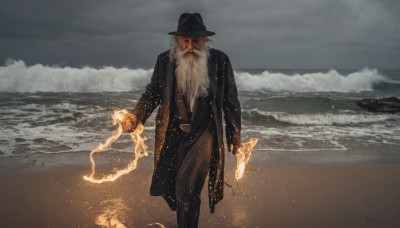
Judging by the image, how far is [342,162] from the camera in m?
7.16

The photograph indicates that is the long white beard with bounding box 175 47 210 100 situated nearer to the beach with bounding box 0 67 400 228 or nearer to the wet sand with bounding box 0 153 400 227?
the beach with bounding box 0 67 400 228

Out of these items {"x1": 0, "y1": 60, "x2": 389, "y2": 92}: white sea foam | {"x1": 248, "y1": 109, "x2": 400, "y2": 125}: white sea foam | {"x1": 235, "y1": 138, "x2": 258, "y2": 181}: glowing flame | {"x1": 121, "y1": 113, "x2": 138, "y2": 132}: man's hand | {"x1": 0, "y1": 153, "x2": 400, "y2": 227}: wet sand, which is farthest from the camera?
{"x1": 0, "y1": 60, "x2": 389, "y2": 92}: white sea foam

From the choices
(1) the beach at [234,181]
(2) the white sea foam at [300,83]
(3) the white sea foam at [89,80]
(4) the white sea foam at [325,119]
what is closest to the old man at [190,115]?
(1) the beach at [234,181]

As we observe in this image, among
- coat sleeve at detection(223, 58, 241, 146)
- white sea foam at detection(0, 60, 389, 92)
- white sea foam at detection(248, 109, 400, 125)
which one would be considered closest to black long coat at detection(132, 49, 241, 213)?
coat sleeve at detection(223, 58, 241, 146)

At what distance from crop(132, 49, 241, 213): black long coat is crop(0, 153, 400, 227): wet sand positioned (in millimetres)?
916

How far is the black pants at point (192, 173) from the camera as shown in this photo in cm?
326

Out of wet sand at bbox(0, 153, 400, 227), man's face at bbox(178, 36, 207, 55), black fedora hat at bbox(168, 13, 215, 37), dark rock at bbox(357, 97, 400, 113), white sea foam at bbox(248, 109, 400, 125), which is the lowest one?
wet sand at bbox(0, 153, 400, 227)

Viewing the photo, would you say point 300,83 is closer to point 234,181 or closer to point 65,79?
point 65,79

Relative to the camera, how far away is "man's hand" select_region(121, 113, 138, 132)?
11.6 ft

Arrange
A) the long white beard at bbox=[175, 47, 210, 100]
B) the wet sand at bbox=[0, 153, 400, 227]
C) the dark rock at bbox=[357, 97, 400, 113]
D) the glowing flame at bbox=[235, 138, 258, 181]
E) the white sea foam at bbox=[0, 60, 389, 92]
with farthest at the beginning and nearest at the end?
the white sea foam at bbox=[0, 60, 389, 92] → the dark rock at bbox=[357, 97, 400, 113] → the wet sand at bbox=[0, 153, 400, 227] → the glowing flame at bbox=[235, 138, 258, 181] → the long white beard at bbox=[175, 47, 210, 100]

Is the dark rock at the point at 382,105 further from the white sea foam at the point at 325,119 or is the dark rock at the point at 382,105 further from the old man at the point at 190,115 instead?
the old man at the point at 190,115

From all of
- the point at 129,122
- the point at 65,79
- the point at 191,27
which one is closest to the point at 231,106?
the point at 191,27

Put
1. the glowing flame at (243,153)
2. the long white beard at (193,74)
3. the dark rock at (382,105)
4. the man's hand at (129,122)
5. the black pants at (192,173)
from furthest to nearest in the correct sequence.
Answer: the dark rock at (382,105) → the glowing flame at (243,153) → the man's hand at (129,122) → the long white beard at (193,74) → the black pants at (192,173)

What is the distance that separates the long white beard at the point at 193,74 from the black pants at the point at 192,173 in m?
0.33
